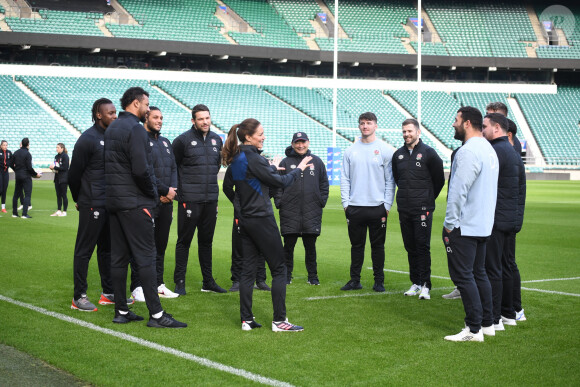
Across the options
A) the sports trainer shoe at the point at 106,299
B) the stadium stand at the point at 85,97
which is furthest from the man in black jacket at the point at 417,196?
the stadium stand at the point at 85,97

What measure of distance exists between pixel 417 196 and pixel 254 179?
2.85 meters

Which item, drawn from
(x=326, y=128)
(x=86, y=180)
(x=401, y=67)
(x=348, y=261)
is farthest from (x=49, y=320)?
(x=401, y=67)

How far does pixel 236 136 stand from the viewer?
7676 mm

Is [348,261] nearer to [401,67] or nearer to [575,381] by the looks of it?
[575,381]

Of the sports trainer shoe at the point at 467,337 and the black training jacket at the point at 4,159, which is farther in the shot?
the black training jacket at the point at 4,159

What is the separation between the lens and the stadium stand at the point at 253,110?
46.8 m

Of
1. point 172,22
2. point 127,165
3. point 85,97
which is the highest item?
point 172,22

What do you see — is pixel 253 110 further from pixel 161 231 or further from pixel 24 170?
pixel 161 231

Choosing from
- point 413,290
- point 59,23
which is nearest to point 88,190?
point 413,290

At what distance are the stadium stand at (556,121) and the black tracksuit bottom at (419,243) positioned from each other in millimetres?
45181

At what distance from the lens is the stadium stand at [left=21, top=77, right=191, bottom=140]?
4497 centimetres

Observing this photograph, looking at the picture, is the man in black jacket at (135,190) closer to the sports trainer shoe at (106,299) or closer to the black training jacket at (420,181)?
the sports trainer shoe at (106,299)

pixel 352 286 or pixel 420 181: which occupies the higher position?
pixel 420 181

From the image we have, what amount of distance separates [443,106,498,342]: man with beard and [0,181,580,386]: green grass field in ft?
1.13
